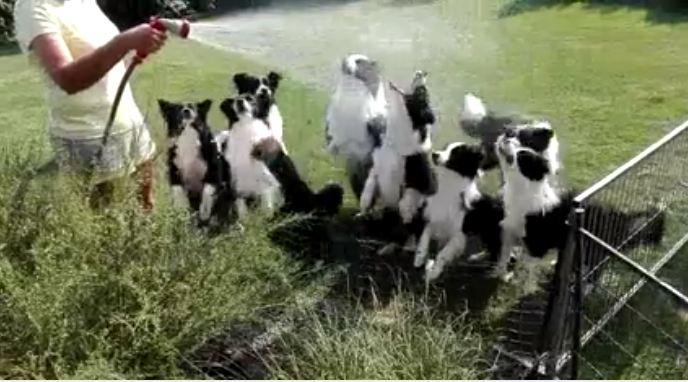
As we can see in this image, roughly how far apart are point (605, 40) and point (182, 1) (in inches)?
157

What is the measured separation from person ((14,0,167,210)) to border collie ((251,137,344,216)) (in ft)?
1.87

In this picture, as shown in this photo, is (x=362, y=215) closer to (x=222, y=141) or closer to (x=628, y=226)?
(x=222, y=141)

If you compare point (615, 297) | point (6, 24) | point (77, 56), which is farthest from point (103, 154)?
point (6, 24)

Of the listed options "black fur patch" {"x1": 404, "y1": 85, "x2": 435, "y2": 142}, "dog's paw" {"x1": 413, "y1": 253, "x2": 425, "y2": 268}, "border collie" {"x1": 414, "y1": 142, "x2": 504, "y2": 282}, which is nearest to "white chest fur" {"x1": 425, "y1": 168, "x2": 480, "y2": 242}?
"border collie" {"x1": 414, "y1": 142, "x2": 504, "y2": 282}

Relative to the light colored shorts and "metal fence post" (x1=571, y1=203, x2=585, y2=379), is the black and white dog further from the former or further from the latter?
"metal fence post" (x1=571, y1=203, x2=585, y2=379)

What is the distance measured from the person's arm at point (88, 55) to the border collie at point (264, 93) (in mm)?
1088

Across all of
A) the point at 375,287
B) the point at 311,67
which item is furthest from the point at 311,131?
the point at 375,287

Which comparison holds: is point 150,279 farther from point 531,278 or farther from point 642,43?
point 642,43

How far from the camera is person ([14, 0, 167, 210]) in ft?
9.95

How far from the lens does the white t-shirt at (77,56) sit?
315cm

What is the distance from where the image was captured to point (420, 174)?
3.99 metres

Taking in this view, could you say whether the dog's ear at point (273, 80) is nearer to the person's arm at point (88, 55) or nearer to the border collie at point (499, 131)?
the border collie at point (499, 131)

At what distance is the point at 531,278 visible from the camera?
390 centimetres

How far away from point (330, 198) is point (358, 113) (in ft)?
1.19
